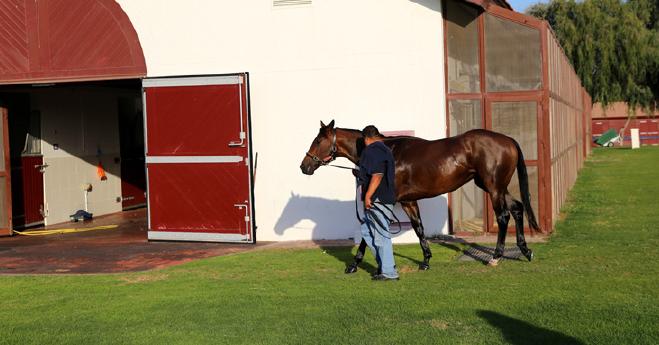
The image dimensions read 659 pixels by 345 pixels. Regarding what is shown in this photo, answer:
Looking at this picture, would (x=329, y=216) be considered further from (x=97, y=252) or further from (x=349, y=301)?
(x=349, y=301)

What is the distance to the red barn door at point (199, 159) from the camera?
12.8m

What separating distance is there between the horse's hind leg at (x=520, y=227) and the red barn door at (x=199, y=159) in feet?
14.7

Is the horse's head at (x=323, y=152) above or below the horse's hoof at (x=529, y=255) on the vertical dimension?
above

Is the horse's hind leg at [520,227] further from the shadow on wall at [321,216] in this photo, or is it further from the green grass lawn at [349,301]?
the shadow on wall at [321,216]

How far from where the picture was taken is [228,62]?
13211 mm

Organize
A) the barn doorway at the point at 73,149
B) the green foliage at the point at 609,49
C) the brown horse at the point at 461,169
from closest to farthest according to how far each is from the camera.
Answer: the brown horse at the point at 461,169 → the barn doorway at the point at 73,149 → the green foliage at the point at 609,49

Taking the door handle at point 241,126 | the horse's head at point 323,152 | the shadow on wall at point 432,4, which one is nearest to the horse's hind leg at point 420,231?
the horse's head at point 323,152

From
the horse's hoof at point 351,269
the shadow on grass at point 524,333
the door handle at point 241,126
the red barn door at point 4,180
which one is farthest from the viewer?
the red barn door at point 4,180

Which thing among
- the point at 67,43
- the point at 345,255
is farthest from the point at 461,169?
the point at 67,43

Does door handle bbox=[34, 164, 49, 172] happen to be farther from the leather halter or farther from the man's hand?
the man's hand

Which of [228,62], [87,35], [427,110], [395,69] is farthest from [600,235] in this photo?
[87,35]

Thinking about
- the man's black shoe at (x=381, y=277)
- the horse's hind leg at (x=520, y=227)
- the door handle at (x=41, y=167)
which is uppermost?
the door handle at (x=41, y=167)

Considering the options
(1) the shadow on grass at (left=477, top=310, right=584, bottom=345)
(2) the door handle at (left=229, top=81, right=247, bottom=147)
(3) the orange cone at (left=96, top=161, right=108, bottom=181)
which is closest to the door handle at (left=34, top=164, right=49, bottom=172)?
(3) the orange cone at (left=96, top=161, right=108, bottom=181)

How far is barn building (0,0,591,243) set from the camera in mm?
12305
